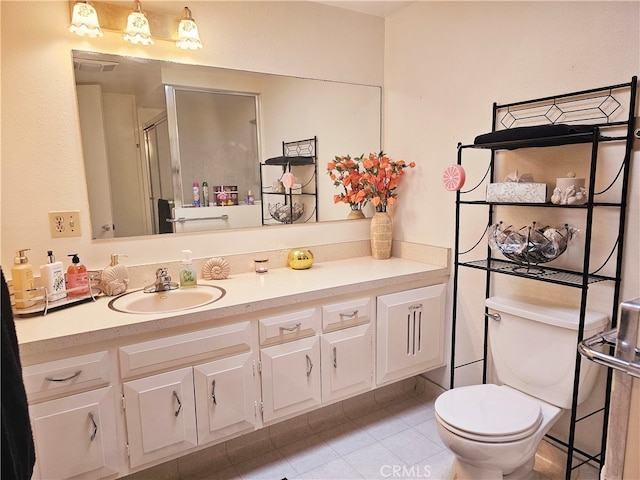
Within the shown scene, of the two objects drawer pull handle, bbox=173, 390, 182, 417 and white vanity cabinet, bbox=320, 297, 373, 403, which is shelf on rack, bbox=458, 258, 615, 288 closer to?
white vanity cabinet, bbox=320, 297, 373, 403

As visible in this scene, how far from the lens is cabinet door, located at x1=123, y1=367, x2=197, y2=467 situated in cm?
150

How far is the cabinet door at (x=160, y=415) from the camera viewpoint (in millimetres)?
1499

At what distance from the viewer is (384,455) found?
6.38ft

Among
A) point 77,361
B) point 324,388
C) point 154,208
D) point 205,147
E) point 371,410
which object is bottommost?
point 371,410

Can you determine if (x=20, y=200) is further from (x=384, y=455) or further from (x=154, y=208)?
(x=384, y=455)

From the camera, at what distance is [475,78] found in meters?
2.06

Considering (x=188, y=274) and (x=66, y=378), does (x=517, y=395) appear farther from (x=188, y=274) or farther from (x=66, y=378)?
(x=66, y=378)

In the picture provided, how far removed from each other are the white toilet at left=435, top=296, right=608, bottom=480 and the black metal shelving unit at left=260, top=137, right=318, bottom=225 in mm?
1162

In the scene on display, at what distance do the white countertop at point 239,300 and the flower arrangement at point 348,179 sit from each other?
15.3 inches

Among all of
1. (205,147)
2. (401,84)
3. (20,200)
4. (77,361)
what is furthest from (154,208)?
(401,84)

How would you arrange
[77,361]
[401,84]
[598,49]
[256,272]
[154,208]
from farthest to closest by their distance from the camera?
[401,84]
[256,272]
[154,208]
[598,49]
[77,361]

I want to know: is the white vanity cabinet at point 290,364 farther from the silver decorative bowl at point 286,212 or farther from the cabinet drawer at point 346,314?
the silver decorative bowl at point 286,212

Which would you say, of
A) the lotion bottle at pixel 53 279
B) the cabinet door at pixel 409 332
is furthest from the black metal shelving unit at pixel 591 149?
the lotion bottle at pixel 53 279

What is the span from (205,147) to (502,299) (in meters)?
1.62
